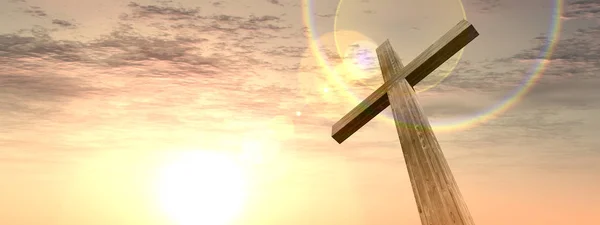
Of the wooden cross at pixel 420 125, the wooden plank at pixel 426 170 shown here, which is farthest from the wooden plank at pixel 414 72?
the wooden plank at pixel 426 170

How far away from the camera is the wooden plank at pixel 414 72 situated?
3760 mm

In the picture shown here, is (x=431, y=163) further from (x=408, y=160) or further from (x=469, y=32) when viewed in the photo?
(x=469, y=32)

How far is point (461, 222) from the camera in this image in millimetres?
1938

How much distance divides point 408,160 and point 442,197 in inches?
19.2

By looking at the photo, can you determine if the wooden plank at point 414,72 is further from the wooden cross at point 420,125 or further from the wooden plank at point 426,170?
the wooden plank at point 426,170

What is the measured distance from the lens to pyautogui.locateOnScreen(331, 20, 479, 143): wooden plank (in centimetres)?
376

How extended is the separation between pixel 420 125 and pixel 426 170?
51 cm

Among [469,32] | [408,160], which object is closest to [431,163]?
[408,160]

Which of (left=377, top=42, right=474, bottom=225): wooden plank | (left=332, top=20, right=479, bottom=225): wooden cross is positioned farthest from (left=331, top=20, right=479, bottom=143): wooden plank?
(left=377, top=42, right=474, bottom=225): wooden plank

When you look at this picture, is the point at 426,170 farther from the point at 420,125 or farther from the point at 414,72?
the point at 414,72

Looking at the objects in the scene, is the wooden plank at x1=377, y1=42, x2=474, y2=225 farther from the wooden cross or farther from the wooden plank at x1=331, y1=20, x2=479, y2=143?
the wooden plank at x1=331, y1=20, x2=479, y2=143

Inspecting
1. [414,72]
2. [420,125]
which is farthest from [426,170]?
[414,72]

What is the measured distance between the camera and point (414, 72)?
3984 millimetres

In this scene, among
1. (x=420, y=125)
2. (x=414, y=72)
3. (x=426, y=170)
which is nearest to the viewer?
(x=426, y=170)
